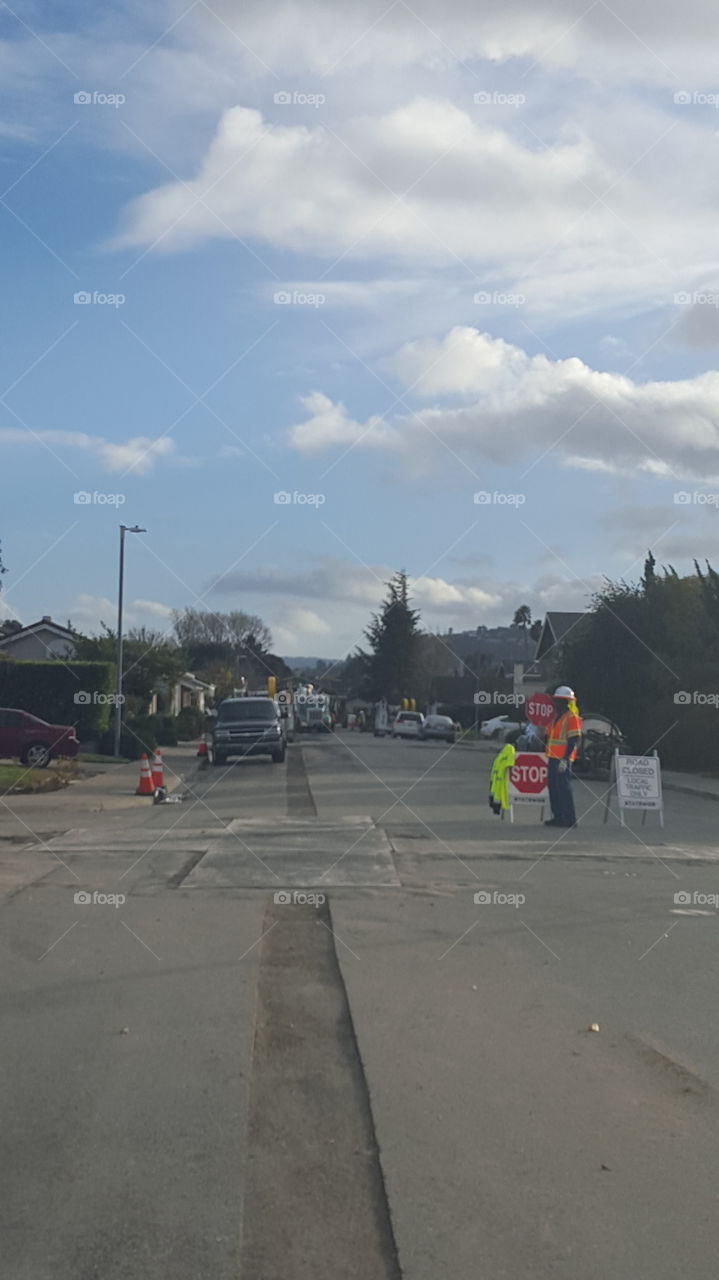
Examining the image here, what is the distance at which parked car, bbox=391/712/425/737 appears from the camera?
6750cm

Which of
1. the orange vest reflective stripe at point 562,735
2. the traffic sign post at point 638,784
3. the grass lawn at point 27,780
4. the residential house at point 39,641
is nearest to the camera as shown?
the orange vest reflective stripe at point 562,735

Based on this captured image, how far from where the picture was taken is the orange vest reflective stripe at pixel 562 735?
17594 mm

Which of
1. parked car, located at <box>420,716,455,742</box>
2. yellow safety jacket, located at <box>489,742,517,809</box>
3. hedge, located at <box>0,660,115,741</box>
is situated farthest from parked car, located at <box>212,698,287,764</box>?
parked car, located at <box>420,716,455,742</box>

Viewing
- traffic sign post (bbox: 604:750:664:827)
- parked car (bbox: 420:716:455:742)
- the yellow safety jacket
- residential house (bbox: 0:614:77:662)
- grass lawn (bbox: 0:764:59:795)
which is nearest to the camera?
the yellow safety jacket

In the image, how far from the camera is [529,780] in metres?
18.8

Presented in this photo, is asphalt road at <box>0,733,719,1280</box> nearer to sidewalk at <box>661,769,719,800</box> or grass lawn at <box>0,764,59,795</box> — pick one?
grass lawn at <box>0,764,59,795</box>

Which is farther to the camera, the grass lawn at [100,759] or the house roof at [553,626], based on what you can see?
the house roof at [553,626]

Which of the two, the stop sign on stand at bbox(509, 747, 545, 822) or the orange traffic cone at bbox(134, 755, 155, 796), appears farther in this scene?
the orange traffic cone at bbox(134, 755, 155, 796)

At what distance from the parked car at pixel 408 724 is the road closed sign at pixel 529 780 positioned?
48.0 meters

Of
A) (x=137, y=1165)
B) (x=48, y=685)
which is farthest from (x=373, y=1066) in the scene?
(x=48, y=685)

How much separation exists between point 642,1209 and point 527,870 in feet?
28.7

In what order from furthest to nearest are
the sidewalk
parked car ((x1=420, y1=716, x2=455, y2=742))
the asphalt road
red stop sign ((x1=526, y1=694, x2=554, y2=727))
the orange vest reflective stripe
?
parked car ((x1=420, y1=716, x2=455, y2=742))
the sidewalk
red stop sign ((x1=526, y1=694, x2=554, y2=727))
the orange vest reflective stripe
the asphalt road

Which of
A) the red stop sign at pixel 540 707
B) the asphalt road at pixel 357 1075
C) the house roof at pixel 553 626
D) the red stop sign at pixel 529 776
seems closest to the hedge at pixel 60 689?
the red stop sign at pixel 540 707

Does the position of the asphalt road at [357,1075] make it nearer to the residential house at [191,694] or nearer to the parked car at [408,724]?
the residential house at [191,694]
